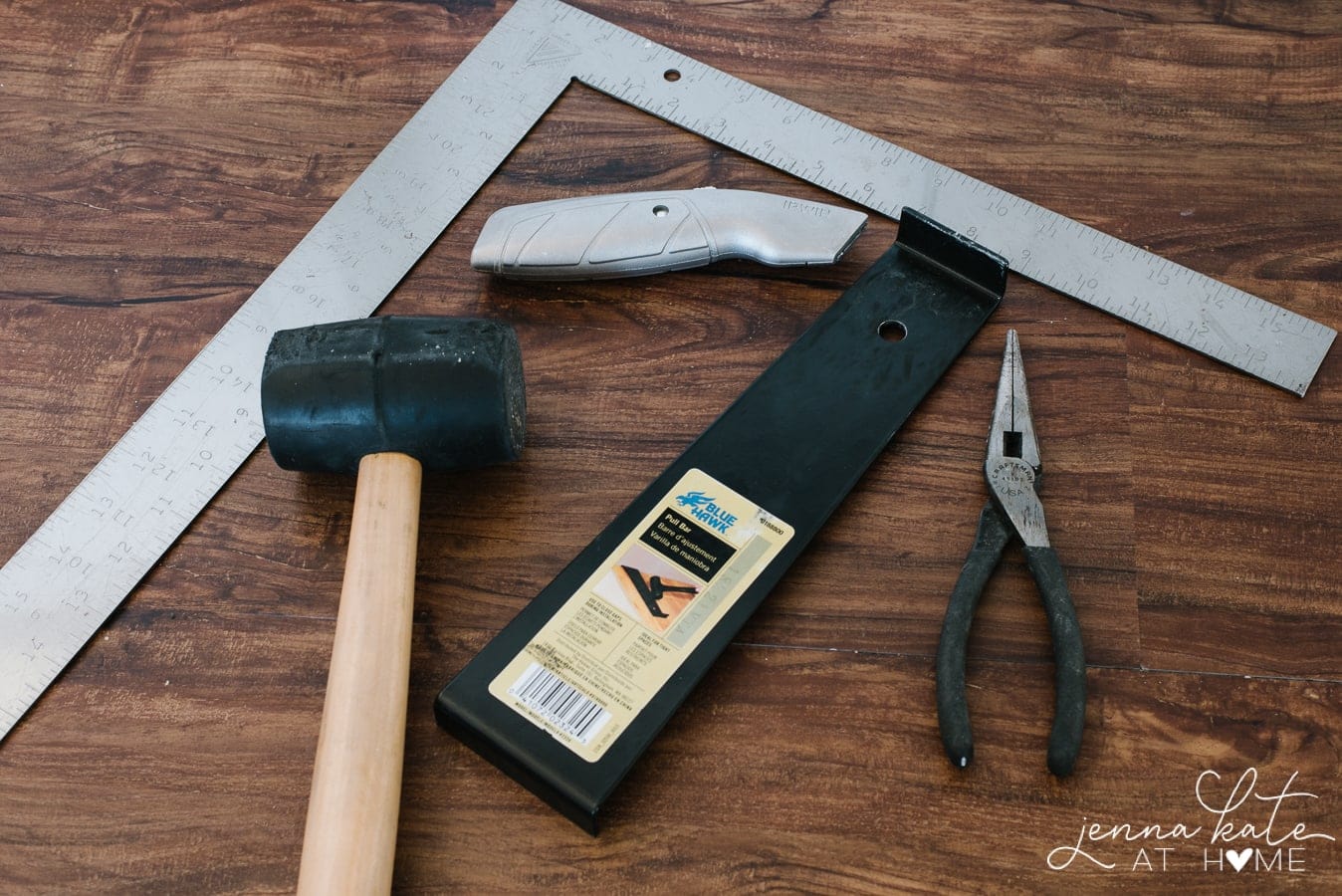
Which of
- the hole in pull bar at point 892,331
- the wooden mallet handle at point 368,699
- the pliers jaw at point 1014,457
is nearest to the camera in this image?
the wooden mallet handle at point 368,699

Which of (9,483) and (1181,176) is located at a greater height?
(1181,176)

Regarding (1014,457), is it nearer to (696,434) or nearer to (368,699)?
(696,434)

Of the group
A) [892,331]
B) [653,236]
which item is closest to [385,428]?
[653,236]

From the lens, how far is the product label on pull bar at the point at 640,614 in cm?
92

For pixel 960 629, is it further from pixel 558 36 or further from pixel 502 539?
pixel 558 36

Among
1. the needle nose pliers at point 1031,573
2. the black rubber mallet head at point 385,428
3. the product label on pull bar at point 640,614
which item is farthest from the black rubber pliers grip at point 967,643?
the black rubber mallet head at point 385,428

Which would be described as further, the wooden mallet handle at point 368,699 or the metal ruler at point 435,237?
the metal ruler at point 435,237

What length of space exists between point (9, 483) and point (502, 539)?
0.45m

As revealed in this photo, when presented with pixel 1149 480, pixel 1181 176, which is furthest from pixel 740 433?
pixel 1181 176

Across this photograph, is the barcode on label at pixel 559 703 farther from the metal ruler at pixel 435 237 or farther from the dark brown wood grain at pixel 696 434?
the metal ruler at pixel 435 237

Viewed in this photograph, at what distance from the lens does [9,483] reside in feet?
3.56

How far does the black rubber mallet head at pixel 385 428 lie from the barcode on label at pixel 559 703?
0.31 ft

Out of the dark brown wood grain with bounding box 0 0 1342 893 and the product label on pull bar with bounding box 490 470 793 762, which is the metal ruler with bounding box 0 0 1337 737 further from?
the product label on pull bar with bounding box 490 470 793 762

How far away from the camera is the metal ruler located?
1036 millimetres
